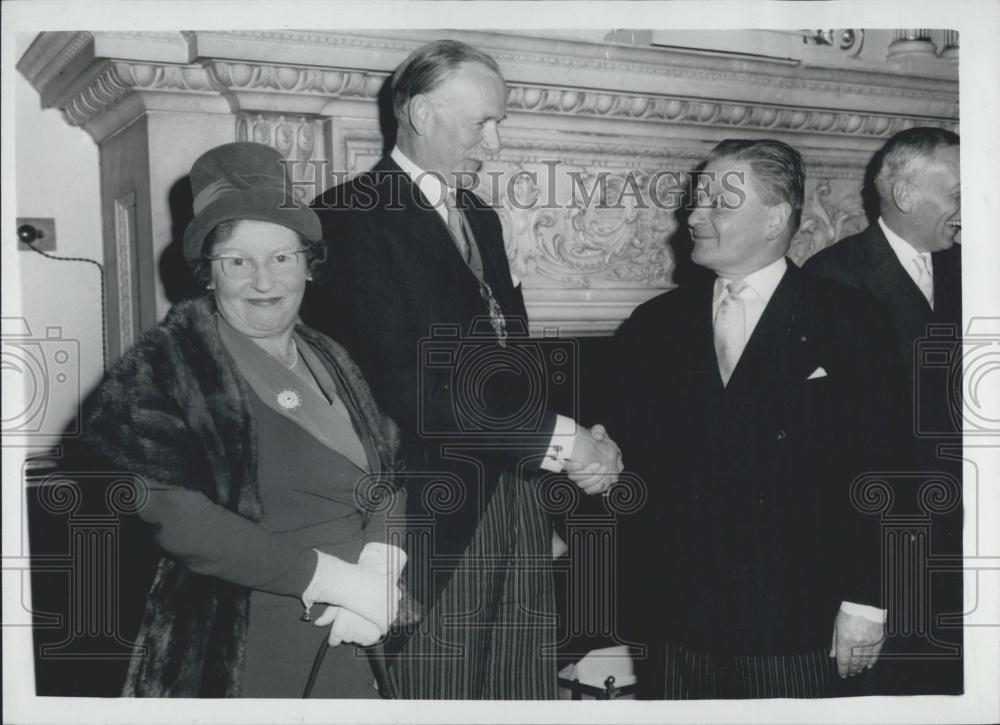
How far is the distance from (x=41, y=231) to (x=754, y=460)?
1.45m

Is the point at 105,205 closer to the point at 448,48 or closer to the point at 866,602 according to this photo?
the point at 448,48

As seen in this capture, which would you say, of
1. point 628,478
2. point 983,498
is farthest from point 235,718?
point 983,498

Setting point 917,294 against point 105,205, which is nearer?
point 105,205

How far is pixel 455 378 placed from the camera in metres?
1.88

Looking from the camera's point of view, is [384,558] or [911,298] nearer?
[384,558]

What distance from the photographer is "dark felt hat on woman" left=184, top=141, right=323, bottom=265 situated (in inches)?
69.0

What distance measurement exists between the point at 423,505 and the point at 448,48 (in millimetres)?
877

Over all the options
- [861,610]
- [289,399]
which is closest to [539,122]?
[289,399]

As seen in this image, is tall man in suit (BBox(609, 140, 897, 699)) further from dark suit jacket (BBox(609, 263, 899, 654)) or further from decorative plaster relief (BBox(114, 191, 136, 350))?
decorative plaster relief (BBox(114, 191, 136, 350))

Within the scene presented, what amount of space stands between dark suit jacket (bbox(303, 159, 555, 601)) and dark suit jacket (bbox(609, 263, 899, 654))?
0.83 feet

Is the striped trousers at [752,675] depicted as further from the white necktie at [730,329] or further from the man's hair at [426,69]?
the man's hair at [426,69]

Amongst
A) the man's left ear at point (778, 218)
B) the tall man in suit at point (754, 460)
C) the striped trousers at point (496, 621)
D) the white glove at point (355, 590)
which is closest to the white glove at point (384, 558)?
the white glove at point (355, 590)

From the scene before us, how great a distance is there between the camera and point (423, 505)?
1872 millimetres

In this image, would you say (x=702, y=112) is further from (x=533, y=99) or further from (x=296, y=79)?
(x=296, y=79)
